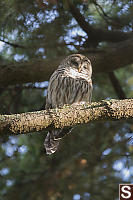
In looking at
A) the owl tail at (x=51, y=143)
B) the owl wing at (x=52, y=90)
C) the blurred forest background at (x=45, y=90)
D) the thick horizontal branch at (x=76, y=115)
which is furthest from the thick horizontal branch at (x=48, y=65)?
the thick horizontal branch at (x=76, y=115)

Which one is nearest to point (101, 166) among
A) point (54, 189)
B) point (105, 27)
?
point (54, 189)

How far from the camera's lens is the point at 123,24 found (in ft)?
11.9

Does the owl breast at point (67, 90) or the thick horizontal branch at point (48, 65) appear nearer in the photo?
the owl breast at point (67, 90)

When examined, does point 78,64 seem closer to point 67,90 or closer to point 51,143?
point 67,90

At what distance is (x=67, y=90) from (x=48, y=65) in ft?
1.63

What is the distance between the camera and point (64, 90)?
3.11 m

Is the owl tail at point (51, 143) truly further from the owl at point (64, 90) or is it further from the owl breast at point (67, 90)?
the owl breast at point (67, 90)

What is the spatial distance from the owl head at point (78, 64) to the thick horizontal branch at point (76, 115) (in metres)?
1.27

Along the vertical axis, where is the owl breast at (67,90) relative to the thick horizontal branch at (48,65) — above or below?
below

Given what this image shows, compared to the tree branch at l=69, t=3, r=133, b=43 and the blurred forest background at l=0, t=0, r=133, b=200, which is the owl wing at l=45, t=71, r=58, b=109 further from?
the tree branch at l=69, t=3, r=133, b=43

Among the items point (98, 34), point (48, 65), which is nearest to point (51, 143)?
point (48, 65)

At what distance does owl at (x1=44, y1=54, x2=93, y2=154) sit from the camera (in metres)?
3.04

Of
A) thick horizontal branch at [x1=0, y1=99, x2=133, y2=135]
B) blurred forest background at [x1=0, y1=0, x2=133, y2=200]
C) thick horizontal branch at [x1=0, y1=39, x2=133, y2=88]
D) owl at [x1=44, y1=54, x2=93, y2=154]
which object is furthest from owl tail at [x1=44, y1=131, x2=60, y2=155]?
thick horizontal branch at [x1=0, y1=99, x2=133, y2=135]

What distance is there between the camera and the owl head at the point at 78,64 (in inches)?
132
